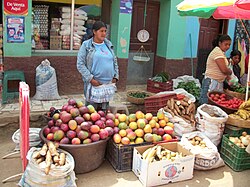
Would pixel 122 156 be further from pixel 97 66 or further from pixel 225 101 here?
pixel 225 101

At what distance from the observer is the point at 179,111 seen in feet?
16.7

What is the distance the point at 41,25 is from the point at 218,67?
150 inches

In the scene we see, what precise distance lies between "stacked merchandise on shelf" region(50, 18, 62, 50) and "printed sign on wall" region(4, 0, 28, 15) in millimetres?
817

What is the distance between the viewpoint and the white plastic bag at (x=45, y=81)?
20.7 ft

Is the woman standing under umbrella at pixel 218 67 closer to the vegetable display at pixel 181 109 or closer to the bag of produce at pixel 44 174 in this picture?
the vegetable display at pixel 181 109

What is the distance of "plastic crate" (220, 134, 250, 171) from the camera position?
452 cm

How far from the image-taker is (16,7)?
6.03m

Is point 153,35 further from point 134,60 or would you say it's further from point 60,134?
point 60,134

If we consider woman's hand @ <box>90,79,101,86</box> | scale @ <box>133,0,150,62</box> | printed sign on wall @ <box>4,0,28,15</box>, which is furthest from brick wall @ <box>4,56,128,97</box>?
woman's hand @ <box>90,79,101,86</box>

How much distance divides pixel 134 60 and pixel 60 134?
450cm

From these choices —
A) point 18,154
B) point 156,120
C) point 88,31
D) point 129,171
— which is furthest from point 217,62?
point 18,154

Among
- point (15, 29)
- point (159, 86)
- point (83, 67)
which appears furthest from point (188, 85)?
point (15, 29)

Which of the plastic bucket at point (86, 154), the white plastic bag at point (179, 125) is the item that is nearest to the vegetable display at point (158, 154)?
the plastic bucket at point (86, 154)

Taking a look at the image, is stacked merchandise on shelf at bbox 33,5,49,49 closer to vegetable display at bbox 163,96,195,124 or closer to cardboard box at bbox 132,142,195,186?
vegetable display at bbox 163,96,195,124
